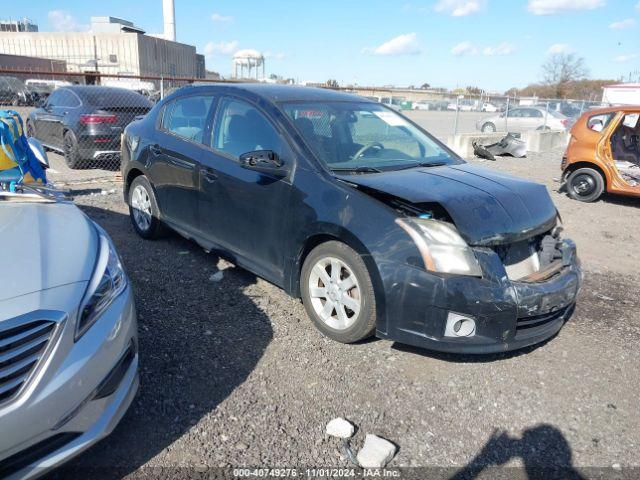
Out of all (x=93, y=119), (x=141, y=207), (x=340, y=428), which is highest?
(x=93, y=119)

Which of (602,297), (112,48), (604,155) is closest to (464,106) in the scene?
(604,155)

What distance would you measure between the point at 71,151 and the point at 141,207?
4.89m

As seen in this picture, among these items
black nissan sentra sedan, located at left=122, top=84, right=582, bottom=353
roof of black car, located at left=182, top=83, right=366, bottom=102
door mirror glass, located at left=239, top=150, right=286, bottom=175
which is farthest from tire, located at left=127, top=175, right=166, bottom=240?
door mirror glass, located at left=239, top=150, right=286, bottom=175

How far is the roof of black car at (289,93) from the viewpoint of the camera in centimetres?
410

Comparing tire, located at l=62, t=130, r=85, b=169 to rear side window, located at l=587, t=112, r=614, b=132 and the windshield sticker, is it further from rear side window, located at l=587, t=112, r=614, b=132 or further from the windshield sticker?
rear side window, located at l=587, t=112, r=614, b=132

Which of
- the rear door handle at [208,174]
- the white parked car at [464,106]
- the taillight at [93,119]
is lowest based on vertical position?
the rear door handle at [208,174]

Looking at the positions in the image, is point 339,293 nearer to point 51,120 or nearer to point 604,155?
point 604,155

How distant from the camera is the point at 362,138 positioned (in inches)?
162

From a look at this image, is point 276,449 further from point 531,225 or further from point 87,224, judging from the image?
point 531,225

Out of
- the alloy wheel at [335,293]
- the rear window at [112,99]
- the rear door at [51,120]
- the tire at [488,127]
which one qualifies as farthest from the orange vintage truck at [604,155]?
the tire at [488,127]

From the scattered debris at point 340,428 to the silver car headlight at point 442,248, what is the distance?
0.99 m

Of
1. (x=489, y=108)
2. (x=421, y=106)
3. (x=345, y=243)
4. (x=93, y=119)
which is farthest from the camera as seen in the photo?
(x=421, y=106)

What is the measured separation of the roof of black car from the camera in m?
4.10

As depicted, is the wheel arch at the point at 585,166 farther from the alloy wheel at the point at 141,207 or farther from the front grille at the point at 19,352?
the front grille at the point at 19,352
